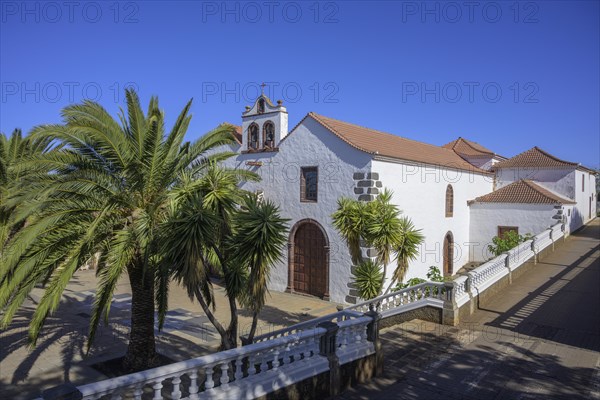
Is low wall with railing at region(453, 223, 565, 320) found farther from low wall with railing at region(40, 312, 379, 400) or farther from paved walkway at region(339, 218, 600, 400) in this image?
low wall with railing at region(40, 312, 379, 400)

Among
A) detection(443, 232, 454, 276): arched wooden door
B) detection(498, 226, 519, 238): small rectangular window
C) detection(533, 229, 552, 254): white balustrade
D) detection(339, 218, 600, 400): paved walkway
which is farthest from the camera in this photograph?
detection(498, 226, 519, 238): small rectangular window

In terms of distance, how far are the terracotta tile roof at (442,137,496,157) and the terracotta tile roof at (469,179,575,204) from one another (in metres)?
4.45

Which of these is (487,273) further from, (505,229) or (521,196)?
(521,196)

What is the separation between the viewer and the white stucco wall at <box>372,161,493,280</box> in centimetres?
1763

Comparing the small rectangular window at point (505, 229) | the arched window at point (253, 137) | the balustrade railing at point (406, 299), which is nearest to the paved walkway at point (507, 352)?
the balustrade railing at point (406, 299)

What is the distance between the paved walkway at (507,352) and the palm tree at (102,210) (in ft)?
15.8

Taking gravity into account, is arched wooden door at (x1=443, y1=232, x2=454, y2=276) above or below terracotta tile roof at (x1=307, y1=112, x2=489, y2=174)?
below

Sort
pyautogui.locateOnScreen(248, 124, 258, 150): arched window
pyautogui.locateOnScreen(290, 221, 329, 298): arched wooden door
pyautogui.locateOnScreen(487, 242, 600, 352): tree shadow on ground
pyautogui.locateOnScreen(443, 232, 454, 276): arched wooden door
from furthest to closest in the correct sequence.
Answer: pyautogui.locateOnScreen(443, 232, 454, 276): arched wooden door → pyautogui.locateOnScreen(248, 124, 258, 150): arched window → pyautogui.locateOnScreen(290, 221, 329, 298): arched wooden door → pyautogui.locateOnScreen(487, 242, 600, 352): tree shadow on ground

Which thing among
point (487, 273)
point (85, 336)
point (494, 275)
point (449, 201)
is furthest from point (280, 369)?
point (449, 201)

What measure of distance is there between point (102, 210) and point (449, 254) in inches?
748

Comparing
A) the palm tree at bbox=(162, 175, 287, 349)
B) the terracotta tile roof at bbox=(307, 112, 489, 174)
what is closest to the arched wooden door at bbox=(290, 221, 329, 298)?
the terracotta tile roof at bbox=(307, 112, 489, 174)

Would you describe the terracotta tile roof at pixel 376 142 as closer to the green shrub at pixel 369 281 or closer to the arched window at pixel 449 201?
the arched window at pixel 449 201

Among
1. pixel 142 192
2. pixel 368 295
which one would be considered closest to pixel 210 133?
pixel 142 192

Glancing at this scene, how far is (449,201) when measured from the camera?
877 inches
